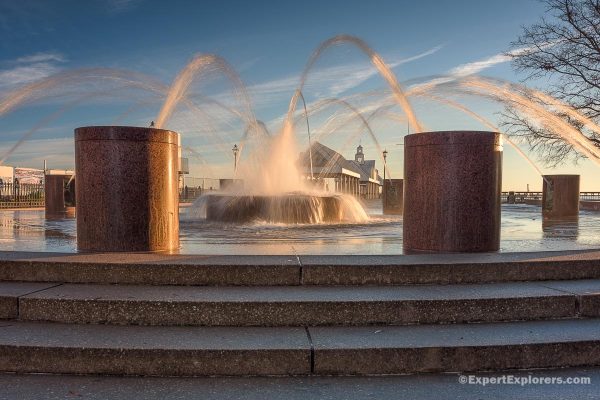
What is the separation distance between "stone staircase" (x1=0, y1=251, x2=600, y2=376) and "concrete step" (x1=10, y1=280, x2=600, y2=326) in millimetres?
10

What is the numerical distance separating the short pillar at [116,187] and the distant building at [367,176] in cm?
6933

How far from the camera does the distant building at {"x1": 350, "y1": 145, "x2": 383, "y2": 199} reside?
80.7 meters

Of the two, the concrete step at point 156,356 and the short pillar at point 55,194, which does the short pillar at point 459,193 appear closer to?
the concrete step at point 156,356

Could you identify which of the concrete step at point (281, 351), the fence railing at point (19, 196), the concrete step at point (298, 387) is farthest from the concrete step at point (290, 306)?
the fence railing at point (19, 196)

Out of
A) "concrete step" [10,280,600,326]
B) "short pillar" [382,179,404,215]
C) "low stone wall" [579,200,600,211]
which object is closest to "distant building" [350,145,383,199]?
"low stone wall" [579,200,600,211]

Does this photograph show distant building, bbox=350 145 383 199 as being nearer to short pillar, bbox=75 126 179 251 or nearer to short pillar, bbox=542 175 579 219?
short pillar, bbox=542 175 579 219

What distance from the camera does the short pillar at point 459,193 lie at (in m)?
6.12

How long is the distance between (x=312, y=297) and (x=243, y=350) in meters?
0.87

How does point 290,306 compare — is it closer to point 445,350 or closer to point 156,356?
point 156,356

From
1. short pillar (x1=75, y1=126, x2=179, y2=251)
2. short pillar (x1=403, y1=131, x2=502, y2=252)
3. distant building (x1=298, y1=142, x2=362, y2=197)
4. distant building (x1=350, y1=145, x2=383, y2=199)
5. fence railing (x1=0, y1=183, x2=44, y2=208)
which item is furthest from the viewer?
distant building (x1=350, y1=145, x2=383, y2=199)

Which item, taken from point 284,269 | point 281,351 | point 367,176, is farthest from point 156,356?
point 367,176

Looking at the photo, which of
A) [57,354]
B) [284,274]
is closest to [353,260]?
[284,274]

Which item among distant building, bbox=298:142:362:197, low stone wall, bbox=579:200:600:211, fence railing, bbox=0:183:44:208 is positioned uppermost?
distant building, bbox=298:142:362:197

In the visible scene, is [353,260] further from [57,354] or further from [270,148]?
[270,148]
